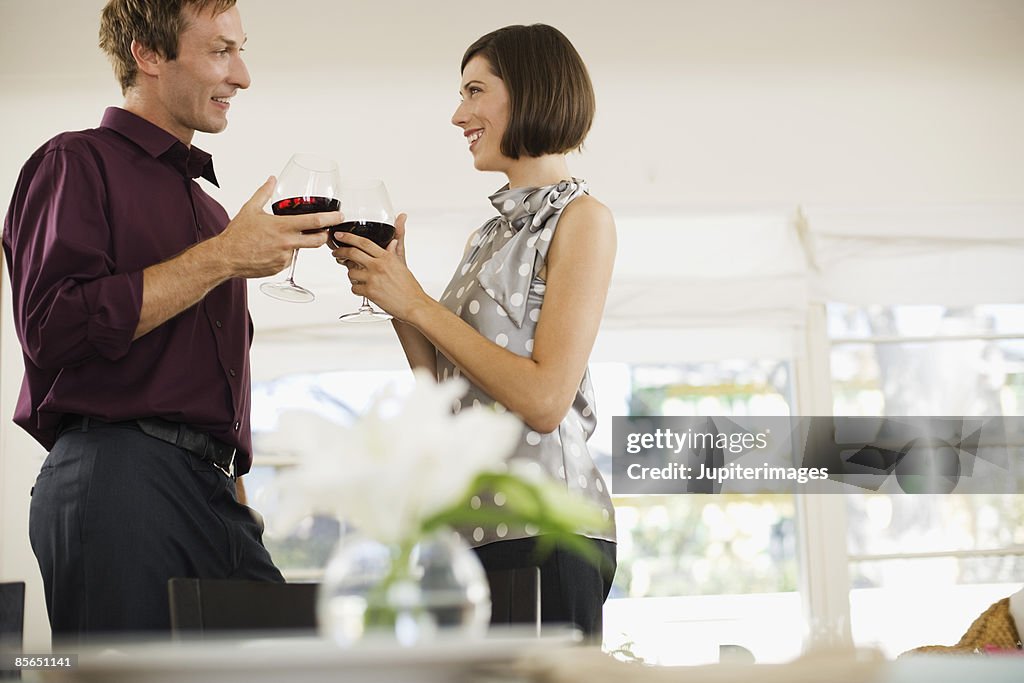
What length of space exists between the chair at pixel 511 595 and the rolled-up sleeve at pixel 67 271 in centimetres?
72

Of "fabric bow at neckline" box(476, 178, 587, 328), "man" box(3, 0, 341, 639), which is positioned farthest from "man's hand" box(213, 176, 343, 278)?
"fabric bow at neckline" box(476, 178, 587, 328)

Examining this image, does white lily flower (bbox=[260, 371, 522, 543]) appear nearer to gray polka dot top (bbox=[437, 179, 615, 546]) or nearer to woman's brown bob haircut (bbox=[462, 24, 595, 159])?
gray polka dot top (bbox=[437, 179, 615, 546])

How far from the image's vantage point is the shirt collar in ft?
5.96

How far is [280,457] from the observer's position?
403cm

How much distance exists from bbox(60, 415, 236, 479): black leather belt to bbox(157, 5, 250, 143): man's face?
60 cm

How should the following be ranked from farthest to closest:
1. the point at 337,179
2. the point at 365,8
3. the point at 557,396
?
the point at 365,8 → the point at 337,179 → the point at 557,396

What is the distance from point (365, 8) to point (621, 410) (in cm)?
184

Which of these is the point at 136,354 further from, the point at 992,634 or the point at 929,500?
the point at 929,500

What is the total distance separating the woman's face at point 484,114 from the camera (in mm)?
1818

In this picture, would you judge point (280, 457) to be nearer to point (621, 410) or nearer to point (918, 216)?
point (621, 410)

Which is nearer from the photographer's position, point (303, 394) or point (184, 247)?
point (184, 247)

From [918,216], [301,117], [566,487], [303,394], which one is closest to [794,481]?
[918,216]

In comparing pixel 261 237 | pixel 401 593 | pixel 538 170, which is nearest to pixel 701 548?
pixel 538 170

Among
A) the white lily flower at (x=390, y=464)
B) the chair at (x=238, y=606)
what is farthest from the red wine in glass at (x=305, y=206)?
the white lily flower at (x=390, y=464)
